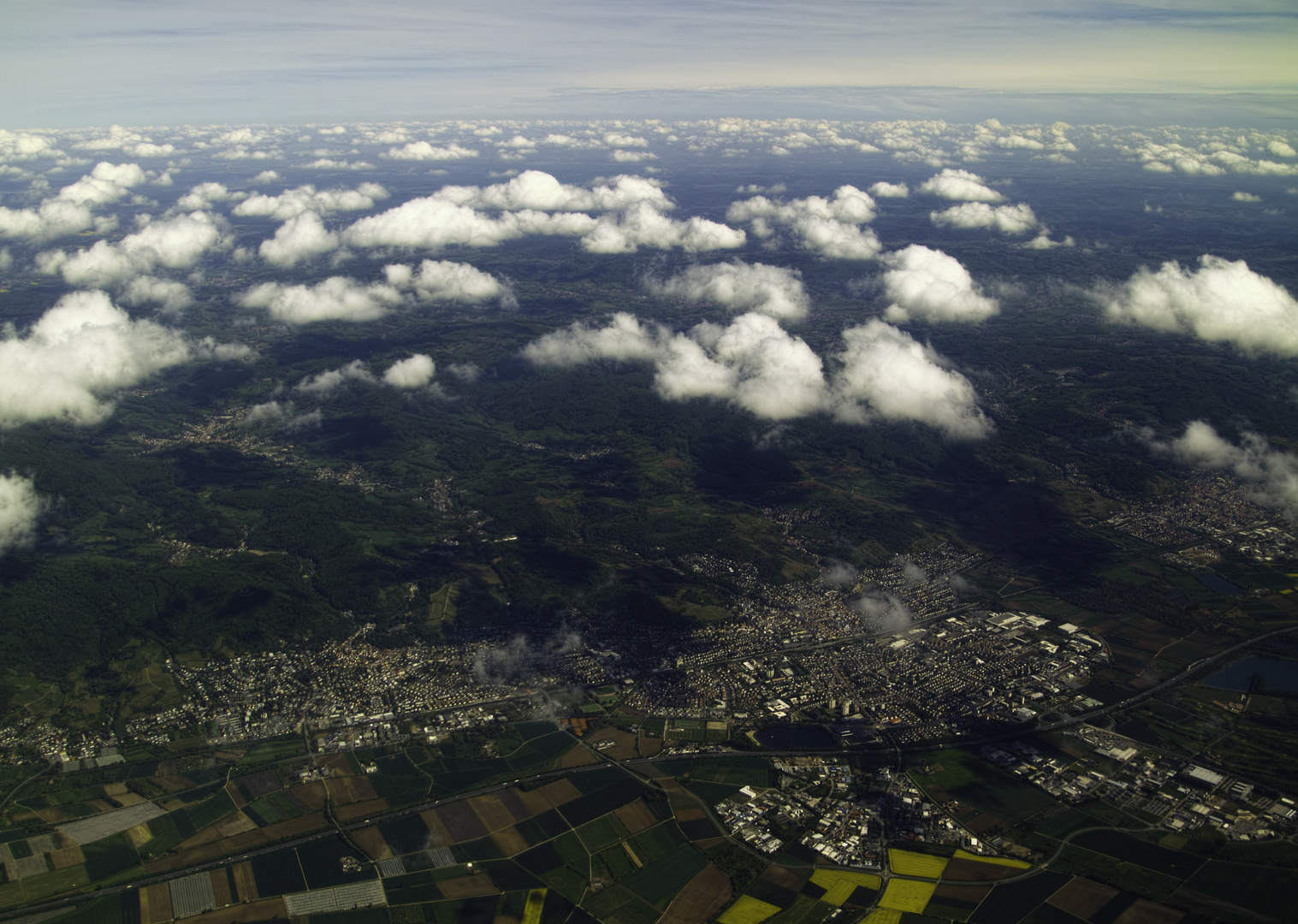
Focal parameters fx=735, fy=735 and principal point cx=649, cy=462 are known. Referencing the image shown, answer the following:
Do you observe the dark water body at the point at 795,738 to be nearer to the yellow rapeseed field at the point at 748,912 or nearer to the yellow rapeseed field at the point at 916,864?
the yellow rapeseed field at the point at 916,864

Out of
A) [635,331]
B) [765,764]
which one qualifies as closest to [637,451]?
[635,331]

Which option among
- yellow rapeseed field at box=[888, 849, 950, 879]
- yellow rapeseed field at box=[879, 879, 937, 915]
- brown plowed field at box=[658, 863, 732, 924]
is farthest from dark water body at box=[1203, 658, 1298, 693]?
brown plowed field at box=[658, 863, 732, 924]

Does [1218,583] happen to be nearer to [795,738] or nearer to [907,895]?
[795,738]

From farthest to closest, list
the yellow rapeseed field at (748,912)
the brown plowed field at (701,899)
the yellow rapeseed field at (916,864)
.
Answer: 1. the yellow rapeseed field at (916,864)
2. the brown plowed field at (701,899)
3. the yellow rapeseed field at (748,912)

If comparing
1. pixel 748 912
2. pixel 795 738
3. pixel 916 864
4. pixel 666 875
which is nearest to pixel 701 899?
pixel 666 875

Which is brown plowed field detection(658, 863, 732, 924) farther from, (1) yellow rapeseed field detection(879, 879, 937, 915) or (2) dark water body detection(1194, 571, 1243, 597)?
(2) dark water body detection(1194, 571, 1243, 597)

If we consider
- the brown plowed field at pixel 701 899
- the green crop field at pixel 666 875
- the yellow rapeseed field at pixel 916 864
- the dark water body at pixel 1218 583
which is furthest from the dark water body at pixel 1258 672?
the green crop field at pixel 666 875
